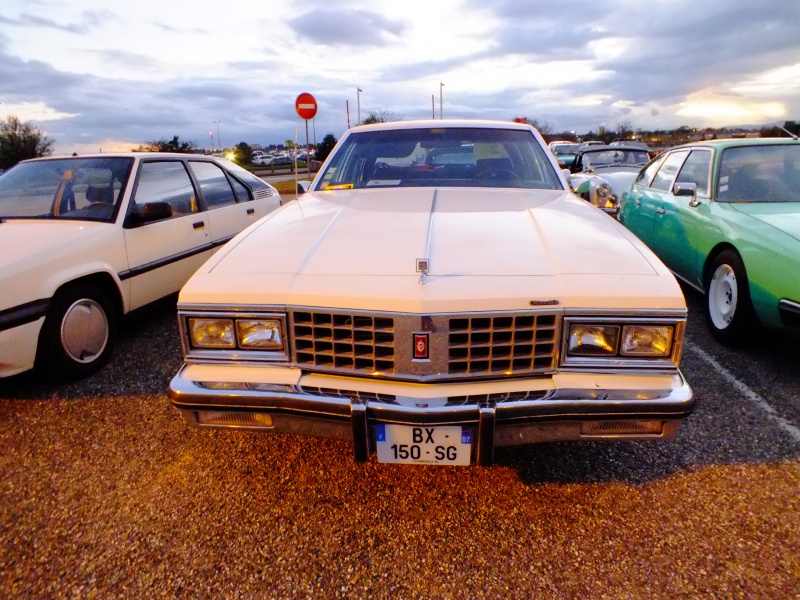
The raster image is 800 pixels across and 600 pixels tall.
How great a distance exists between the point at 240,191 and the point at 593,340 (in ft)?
14.4

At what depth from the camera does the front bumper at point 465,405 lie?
1960 millimetres

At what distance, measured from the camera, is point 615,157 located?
11.2 m

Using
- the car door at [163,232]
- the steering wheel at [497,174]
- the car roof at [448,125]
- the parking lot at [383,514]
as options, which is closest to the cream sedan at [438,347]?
the parking lot at [383,514]

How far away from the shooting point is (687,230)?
4.53 m

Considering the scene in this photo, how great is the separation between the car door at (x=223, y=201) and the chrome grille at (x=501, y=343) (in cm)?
354

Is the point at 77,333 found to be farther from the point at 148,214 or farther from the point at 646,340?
the point at 646,340

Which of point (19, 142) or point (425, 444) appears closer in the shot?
point (425, 444)

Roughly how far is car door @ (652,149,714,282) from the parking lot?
1.68 meters

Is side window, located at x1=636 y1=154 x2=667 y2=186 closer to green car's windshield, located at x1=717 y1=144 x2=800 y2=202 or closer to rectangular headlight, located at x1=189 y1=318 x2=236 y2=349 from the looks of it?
green car's windshield, located at x1=717 y1=144 x2=800 y2=202

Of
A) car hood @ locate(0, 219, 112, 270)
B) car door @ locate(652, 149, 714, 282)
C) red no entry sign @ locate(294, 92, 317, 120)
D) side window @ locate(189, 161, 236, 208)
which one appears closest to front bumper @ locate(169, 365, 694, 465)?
car hood @ locate(0, 219, 112, 270)

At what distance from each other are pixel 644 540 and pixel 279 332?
165 cm

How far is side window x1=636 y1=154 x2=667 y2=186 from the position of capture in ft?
18.7

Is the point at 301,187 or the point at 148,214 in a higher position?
the point at 301,187

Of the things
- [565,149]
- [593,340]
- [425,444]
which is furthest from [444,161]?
[565,149]
